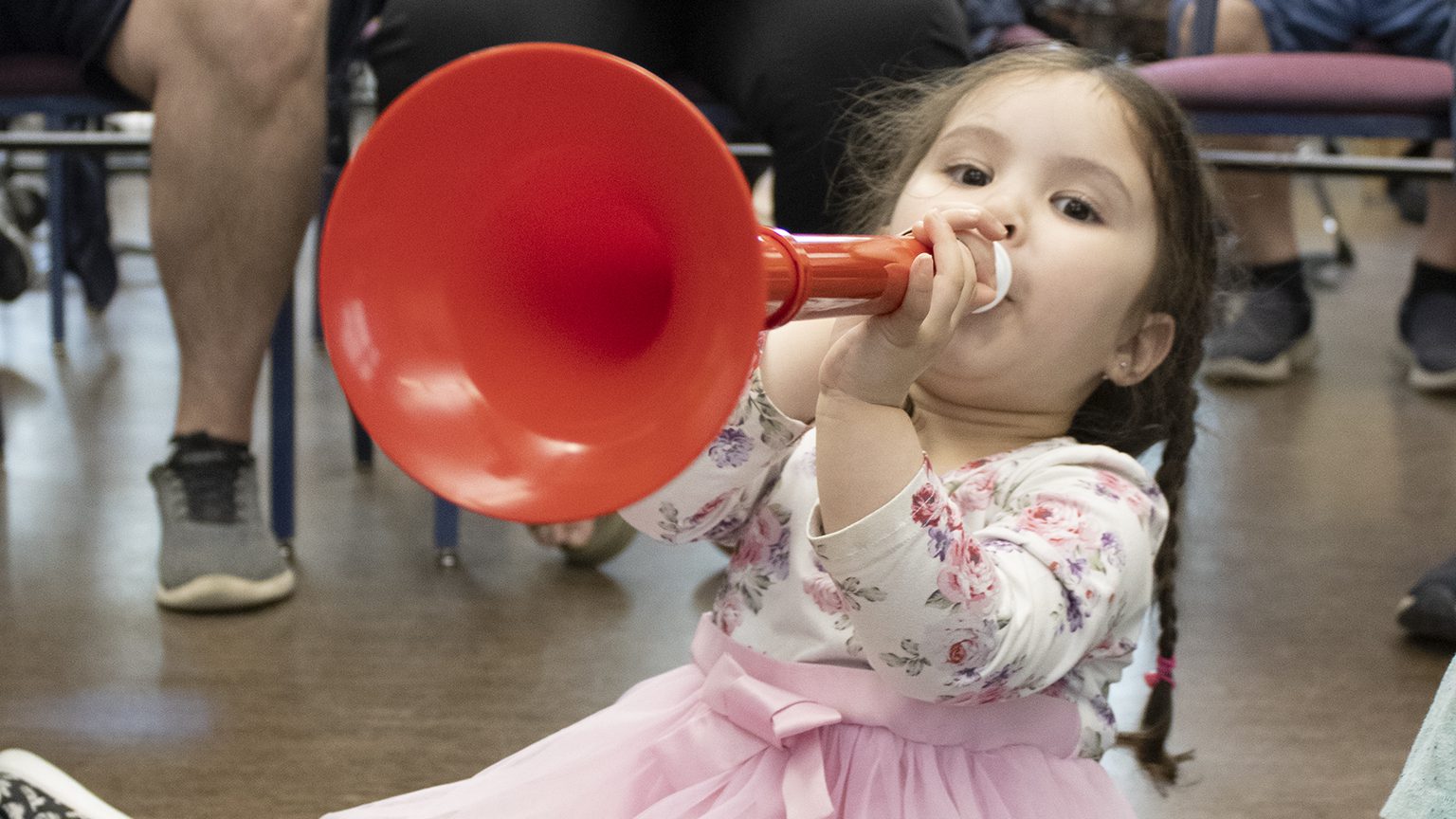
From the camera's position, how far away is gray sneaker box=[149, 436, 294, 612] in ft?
4.69

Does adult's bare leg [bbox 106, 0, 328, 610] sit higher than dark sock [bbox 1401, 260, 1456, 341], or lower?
higher

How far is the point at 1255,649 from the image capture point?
1425mm

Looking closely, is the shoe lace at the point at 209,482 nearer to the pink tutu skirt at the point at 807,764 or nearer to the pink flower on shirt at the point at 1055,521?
the pink tutu skirt at the point at 807,764

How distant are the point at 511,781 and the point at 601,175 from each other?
0.42 m

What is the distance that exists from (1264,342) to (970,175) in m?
1.97

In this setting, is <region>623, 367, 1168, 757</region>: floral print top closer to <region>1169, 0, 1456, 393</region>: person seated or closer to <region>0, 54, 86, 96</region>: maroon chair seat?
<region>0, 54, 86, 96</region>: maroon chair seat

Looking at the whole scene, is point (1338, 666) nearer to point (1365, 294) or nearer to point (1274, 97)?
point (1274, 97)

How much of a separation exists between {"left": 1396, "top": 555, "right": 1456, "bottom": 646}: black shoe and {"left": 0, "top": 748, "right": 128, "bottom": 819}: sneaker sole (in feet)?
3.69

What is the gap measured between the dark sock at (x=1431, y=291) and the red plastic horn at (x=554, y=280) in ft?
7.48

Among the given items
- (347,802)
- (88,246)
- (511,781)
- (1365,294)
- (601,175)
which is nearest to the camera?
(601,175)

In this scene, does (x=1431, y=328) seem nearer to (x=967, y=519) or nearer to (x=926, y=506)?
(x=967, y=519)

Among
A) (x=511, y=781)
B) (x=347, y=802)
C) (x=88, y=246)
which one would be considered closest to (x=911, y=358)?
(x=511, y=781)

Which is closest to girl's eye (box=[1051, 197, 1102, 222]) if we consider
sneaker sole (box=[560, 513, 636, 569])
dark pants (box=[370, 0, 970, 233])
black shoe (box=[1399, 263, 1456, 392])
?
dark pants (box=[370, 0, 970, 233])

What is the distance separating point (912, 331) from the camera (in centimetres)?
71
